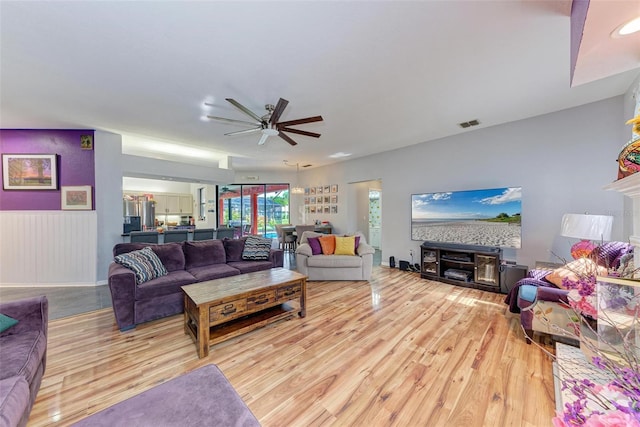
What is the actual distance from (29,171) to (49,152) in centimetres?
44

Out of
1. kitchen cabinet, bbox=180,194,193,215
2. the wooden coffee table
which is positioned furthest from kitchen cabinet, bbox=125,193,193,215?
the wooden coffee table

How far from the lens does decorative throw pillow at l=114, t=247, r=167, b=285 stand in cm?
272

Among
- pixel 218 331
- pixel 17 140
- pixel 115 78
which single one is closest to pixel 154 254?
pixel 218 331

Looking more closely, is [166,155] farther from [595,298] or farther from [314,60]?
[595,298]

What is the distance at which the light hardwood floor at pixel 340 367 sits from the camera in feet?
5.13

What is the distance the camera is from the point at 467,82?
2607 millimetres

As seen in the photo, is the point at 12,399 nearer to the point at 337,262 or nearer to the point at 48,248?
the point at 337,262

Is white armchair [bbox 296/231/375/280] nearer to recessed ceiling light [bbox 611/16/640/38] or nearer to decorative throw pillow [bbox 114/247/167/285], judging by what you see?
decorative throw pillow [bbox 114/247/167/285]

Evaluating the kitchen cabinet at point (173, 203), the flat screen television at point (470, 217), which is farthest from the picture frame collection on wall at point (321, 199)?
the kitchen cabinet at point (173, 203)

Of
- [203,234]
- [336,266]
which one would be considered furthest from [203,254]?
[336,266]

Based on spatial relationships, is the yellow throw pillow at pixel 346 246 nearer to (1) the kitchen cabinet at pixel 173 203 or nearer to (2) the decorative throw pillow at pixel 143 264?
(2) the decorative throw pillow at pixel 143 264

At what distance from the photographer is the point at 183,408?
1068 mm

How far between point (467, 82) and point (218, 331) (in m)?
3.69

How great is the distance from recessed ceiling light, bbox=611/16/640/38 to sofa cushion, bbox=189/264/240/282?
390 cm
